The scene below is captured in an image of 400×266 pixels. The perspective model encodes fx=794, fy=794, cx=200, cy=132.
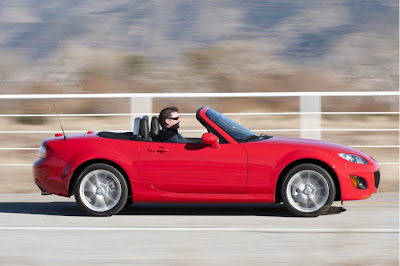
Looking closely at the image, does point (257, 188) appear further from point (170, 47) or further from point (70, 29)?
point (70, 29)

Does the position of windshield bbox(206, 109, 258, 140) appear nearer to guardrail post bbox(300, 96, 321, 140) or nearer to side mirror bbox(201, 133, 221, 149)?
side mirror bbox(201, 133, 221, 149)

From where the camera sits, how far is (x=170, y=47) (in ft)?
118

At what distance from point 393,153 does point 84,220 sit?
35.7ft

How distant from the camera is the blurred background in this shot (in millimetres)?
20188

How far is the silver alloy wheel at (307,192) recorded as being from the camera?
8.51 m

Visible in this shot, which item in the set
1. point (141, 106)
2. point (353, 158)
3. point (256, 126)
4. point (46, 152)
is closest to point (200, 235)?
point (353, 158)

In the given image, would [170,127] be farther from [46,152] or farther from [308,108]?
[308,108]

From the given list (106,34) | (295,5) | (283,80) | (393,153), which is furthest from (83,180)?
(295,5)

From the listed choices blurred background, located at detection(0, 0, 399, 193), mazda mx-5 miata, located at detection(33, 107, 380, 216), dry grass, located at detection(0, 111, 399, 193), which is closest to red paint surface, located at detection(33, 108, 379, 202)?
mazda mx-5 miata, located at detection(33, 107, 380, 216)

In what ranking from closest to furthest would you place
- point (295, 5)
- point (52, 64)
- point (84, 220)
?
point (84, 220) → point (52, 64) → point (295, 5)

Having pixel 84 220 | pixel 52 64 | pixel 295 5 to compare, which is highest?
pixel 295 5

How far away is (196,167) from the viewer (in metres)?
8.53

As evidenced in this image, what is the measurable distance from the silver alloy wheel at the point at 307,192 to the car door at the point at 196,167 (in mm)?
536

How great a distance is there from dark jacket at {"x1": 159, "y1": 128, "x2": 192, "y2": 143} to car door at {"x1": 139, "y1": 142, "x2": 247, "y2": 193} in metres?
0.11
